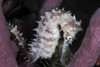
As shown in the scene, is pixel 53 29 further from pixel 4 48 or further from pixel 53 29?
pixel 4 48

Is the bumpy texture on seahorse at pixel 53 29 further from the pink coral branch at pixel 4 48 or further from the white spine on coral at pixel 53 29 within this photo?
the pink coral branch at pixel 4 48

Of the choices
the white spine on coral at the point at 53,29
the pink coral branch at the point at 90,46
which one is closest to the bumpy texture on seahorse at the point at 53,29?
the white spine on coral at the point at 53,29

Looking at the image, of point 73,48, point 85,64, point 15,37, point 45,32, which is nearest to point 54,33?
point 45,32

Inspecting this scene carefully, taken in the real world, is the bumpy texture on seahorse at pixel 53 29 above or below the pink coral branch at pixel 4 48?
below

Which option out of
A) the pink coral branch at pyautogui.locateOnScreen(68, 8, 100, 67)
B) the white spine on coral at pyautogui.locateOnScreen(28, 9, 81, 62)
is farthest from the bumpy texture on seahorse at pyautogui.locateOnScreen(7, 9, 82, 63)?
the pink coral branch at pyautogui.locateOnScreen(68, 8, 100, 67)

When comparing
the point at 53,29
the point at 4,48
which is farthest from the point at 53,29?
the point at 4,48

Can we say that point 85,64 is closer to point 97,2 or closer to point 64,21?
point 64,21
